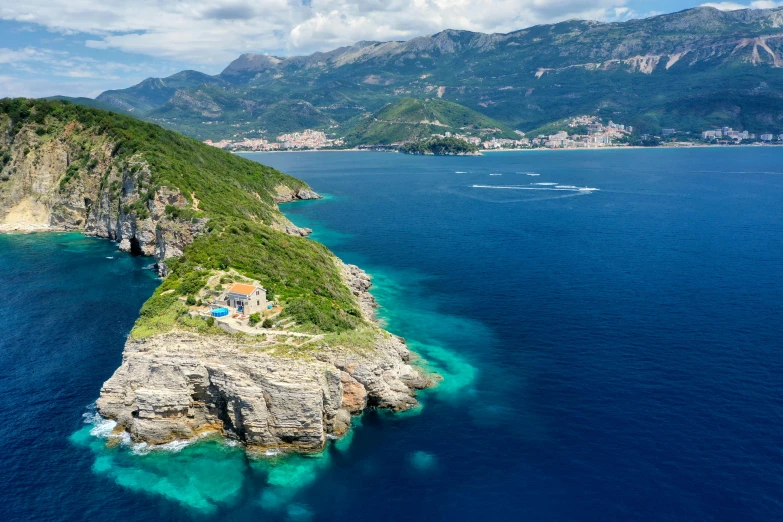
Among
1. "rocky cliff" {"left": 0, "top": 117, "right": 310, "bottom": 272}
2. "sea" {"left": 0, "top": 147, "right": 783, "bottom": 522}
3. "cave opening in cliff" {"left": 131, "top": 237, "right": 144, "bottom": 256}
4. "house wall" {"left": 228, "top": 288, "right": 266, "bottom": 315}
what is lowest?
"sea" {"left": 0, "top": 147, "right": 783, "bottom": 522}

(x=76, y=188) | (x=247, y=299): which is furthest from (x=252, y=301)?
(x=76, y=188)

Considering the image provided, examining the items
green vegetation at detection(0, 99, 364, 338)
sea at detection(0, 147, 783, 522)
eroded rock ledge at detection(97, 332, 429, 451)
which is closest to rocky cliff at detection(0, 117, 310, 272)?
green vegetation at detection(0, 99, 364, 338)

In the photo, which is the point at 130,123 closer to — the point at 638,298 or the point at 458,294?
the point at 458,294

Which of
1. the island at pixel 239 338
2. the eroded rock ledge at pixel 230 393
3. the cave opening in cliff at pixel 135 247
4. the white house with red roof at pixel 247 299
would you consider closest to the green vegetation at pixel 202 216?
the island at pixel 239 338

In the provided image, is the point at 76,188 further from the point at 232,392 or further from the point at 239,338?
the point at 232,392

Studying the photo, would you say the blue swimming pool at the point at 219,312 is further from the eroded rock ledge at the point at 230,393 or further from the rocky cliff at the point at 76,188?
the rocky cliff at the point at 76,188

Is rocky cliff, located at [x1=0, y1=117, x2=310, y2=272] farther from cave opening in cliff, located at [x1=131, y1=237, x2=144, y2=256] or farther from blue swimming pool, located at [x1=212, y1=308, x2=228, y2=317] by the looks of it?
blue swimming pool, located at [x1=212, y1=308, x2=228, y2=317]
